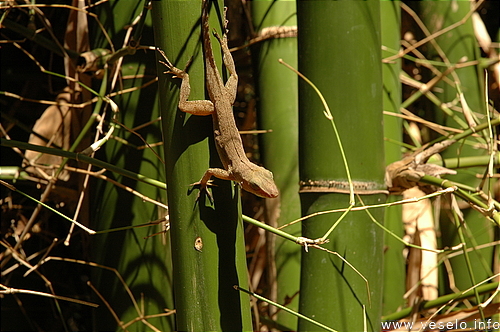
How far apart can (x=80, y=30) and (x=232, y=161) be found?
0.54m

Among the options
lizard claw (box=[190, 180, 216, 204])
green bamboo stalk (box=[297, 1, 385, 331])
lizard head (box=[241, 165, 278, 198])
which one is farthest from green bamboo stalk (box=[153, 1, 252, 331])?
lizard head (box=[241, 165, 278, 198])

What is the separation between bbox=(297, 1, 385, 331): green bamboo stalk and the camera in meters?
1.02

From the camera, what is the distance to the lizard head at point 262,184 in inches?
49.2

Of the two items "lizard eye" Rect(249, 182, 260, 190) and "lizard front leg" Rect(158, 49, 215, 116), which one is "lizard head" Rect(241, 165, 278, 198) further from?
"lizard front leg" Rect(158, 49, 215, 116)

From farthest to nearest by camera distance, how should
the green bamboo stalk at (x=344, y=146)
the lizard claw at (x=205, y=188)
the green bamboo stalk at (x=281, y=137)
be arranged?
1. the green bamboo stalk at (x=281, y=137)
2. the green bamboo stalk at (x=344, y=146)
3. the lizard claw at (x=205, y=188)

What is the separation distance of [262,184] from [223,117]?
19 centimetres

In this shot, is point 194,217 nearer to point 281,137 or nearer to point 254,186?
point 254,186

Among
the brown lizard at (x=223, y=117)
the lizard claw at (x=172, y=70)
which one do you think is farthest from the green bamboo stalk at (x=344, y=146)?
the lizard claw at (x=172, y=70)

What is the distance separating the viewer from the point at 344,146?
103cm

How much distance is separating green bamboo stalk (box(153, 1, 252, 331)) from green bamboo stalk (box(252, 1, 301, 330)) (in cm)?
55

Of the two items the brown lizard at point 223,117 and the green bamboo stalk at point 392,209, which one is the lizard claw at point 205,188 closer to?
the brown lizard at point 223,117

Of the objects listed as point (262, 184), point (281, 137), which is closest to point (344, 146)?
point (262, 184)

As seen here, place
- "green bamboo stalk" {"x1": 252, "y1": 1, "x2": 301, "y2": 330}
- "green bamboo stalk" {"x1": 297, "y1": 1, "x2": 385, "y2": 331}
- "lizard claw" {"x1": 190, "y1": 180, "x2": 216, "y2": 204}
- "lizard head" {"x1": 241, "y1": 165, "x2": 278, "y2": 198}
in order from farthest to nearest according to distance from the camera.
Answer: "green bamboo stalk" {"x1": 252, "y1": 1, "x2": 301, "y2": 330}, "lizard head" {"x1": 241, "y1": 165, "x2": 278, "y2": 198}, "green bamboo stalk" {"x1": 297, "y1": 1, "x2": 385, "y2": 331}, "lizard claw" {"x1": 190, "y1": 180, "x2": 216, "y2": 204}

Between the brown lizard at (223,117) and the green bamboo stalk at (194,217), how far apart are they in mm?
15
